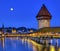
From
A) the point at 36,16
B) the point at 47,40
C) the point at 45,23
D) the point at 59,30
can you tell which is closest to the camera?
the point at 47,40

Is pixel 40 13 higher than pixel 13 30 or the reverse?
higher

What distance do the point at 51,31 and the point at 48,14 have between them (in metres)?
121

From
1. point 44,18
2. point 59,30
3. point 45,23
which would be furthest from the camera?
point 44,18

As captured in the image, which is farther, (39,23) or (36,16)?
(36,16)

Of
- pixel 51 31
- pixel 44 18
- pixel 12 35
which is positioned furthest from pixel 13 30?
pixel 51 31

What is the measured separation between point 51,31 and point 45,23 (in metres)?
94.9

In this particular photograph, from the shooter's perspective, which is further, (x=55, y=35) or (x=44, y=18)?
(x=44, y=18)

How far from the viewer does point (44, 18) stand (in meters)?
178

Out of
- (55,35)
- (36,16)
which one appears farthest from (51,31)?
(36,16)

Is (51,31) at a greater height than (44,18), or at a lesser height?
lesser

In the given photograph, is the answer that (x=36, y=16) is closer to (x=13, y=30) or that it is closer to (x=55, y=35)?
(x=13, y=30)

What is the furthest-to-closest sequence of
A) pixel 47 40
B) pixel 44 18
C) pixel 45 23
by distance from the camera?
pixel 44 18, pixel 45 23, pixel 47 40

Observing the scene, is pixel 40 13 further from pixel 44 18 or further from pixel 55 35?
pixel 55 35

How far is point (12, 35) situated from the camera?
170250 mm
